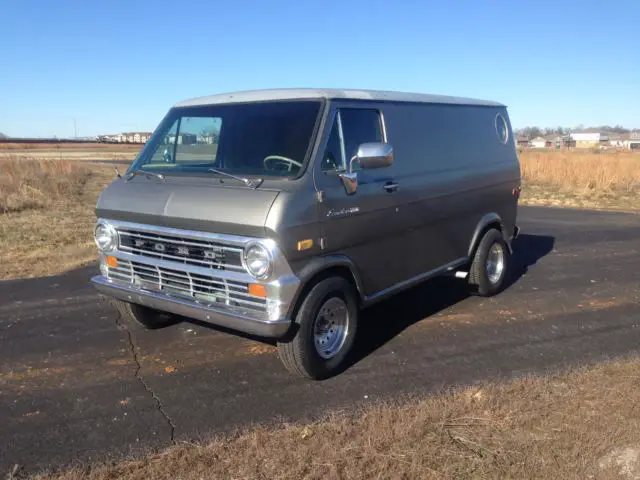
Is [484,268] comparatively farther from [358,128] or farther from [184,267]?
[184,267]

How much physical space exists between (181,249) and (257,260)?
0.75 metres

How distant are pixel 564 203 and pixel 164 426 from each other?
59.0 ft

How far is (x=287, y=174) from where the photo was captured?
443 cm

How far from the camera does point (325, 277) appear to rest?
14.9ft

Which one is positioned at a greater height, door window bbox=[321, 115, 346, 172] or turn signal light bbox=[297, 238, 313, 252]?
door window bbox=[321, 115, 346, 172]

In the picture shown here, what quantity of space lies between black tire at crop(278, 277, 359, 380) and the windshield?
96cm

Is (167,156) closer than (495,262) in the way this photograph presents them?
Yes

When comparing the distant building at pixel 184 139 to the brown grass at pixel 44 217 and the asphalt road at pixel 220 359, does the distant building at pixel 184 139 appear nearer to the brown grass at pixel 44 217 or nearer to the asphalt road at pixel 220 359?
the asphalt road at pixel 220 359

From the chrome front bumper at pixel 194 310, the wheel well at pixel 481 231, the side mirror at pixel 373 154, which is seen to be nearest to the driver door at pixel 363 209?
the side mirror at pixel 373 154

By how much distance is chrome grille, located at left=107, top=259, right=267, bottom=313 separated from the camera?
4227mm

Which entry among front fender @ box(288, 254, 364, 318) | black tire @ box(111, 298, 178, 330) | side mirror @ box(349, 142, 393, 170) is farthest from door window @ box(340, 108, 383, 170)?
black tire @ box(111, 298, 178, 330)

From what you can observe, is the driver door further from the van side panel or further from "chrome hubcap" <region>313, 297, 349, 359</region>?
"chrome hubcap" <region>313, 297, 349, 359</region>

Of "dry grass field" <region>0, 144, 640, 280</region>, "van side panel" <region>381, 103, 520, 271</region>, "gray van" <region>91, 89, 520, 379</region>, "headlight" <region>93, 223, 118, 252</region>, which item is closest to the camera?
"gray van" <region>91, 89, 520, 379</region>

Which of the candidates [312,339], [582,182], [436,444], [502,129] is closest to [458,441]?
[436,444]
